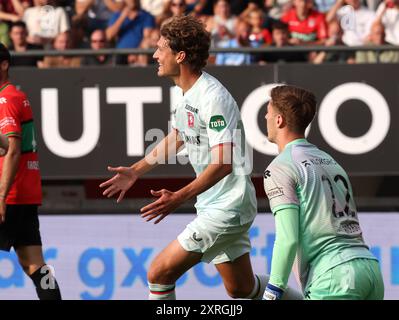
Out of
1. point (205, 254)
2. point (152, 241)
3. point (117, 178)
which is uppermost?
point (117, 178)

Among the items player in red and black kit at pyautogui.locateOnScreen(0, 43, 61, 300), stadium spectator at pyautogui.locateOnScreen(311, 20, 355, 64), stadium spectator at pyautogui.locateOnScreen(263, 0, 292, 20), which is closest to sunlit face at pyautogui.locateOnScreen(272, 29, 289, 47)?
stadium spectator at pyautogui.locateOnScreen(311, 20, 355, 64)

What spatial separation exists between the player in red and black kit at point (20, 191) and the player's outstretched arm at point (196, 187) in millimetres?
1816

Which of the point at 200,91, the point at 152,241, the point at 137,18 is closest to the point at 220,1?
the point at 137,18

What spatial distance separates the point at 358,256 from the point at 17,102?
11.9 ft

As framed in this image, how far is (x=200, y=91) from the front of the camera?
6598mm

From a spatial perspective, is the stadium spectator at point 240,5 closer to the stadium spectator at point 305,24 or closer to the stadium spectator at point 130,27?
the stadium spectator at point 305,24

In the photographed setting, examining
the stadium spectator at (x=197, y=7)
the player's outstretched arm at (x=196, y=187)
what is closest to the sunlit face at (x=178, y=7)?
the stadium spectator at (x=197, y=7)

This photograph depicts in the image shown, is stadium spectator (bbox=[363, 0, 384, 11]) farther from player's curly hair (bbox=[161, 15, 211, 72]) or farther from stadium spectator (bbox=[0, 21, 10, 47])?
player's curly hair (bbox=[161, 15, 211, 72])

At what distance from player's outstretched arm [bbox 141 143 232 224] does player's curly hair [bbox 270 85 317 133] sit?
1032 mm

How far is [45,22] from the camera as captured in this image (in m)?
11.8

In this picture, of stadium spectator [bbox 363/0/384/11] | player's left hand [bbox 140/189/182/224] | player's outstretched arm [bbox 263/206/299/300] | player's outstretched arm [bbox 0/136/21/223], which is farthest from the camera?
stadium spectator [bbox 363/0/384/11]

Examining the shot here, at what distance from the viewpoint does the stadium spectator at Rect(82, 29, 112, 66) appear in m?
11.0

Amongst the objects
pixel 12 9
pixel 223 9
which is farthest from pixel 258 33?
pixel 12 9

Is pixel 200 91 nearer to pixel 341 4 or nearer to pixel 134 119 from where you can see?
pixel 134 119
